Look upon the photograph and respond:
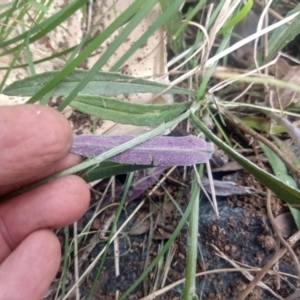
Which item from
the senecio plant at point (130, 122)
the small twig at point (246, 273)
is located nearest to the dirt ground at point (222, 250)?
the small twig at point (246, 273)

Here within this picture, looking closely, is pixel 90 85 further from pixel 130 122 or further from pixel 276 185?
pixel 276 185

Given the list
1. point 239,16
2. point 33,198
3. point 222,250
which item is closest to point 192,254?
point 222,250

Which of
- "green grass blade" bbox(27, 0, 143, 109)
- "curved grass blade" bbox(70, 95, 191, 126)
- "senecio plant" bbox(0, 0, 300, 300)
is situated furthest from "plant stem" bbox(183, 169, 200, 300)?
"green grass blade" bbox(27, 0, 143, 109)

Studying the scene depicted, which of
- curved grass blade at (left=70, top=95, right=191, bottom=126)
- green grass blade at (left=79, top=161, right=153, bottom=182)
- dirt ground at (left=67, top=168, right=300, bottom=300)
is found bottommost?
dirt ground at (left=67, top=168, right=300, bottom=300)

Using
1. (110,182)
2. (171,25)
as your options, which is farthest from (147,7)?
(110,182)

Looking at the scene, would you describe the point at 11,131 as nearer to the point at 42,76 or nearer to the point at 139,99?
the point at 42,76

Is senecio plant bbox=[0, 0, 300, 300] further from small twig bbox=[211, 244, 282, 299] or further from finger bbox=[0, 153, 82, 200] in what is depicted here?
small twig bbox=[211, 244, 282, 299]

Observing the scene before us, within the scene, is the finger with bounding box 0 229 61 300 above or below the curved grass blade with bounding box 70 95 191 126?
below
